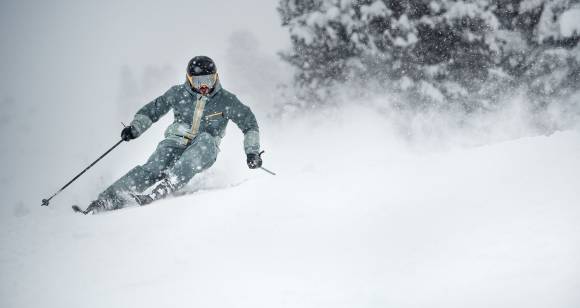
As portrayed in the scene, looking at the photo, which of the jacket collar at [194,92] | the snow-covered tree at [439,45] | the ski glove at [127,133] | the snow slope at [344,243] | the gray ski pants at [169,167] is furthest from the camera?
the snow-covered tree at [439,45]

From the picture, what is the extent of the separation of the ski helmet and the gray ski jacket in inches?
3.7

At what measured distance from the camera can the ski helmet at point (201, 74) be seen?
13.5ft

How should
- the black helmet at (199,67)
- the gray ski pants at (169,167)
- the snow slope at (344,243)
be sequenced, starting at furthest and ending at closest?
the black helmet at (199,67), the gray ski pants at (169,167), the snow slope at (344,243)

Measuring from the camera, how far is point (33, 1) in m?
22.7

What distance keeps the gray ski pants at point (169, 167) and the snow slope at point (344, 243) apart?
0.51 meters

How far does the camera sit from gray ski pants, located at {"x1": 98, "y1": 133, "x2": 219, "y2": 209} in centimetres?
386

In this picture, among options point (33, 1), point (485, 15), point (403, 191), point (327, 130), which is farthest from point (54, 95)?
point (403, 191)

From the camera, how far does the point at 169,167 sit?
4262 millimetres

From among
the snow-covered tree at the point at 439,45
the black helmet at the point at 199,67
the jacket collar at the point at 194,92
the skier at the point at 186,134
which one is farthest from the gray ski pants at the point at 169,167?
the snow-covered tree at the point at 439,45

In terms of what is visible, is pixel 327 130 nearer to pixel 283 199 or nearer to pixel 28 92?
pixel 283 199

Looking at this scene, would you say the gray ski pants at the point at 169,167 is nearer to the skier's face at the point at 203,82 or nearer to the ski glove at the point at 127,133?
the ski glove at the point at 127,133

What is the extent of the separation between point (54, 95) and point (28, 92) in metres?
1.66

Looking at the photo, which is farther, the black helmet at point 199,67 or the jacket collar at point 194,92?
the jacket collar at point 194,92

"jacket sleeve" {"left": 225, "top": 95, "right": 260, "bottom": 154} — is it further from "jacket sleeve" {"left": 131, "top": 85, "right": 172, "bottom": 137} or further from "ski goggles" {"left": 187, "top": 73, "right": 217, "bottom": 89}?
"jacket sleeve" {"left": 131, "top": 85, "right": 172, "bottom": 137}
